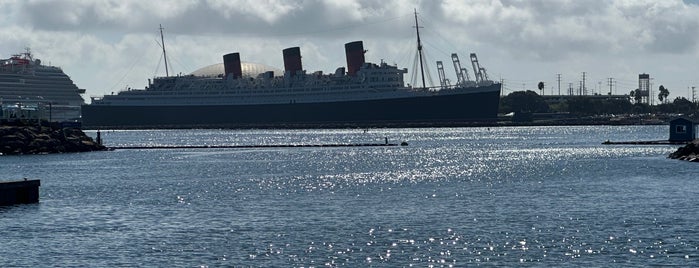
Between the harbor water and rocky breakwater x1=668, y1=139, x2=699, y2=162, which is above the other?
rocky breakwater x1=668, y1=139, x2=699, y2=162

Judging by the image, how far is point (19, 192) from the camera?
193ft

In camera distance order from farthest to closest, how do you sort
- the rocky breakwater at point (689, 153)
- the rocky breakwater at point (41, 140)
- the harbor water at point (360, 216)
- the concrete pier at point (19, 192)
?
the rocky breakwater at point (41, 140) < the rocky breakwater at point (689, 153) < the concrete pier at point (19, 192) < the harbor water at point (360, 216)

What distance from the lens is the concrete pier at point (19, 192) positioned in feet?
190

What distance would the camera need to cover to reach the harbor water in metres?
38.4

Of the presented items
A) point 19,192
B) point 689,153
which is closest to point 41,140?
point 19,192

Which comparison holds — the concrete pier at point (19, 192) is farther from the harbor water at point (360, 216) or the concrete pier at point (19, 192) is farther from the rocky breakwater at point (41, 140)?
the rocky breakwater at point (41, 140)

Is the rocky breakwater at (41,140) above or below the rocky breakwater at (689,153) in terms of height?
above

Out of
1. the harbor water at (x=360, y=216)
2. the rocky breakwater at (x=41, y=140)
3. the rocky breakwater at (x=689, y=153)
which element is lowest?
the harbor water at (x=360, y=216)

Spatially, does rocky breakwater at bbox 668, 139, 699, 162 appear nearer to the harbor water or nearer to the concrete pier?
the harbor water

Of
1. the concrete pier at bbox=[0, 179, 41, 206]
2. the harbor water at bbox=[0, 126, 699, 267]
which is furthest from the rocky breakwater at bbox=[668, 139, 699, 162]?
the concrete pier at bbox=[0, 179, 41, 206]

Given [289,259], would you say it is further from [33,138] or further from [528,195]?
[33,138]

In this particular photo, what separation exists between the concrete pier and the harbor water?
988 mm

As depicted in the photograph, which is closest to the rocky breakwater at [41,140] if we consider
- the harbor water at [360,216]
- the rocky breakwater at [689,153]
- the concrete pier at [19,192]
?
the harbor water at [360,216]

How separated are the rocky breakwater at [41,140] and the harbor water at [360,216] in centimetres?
2234
